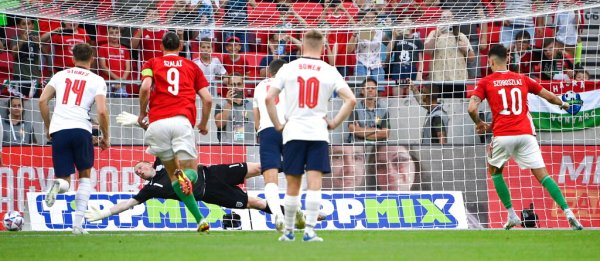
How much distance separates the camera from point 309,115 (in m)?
11.7

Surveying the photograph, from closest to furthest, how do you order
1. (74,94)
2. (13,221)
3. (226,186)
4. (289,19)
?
(74,94) → (226,186) → (13,221) → (289,19)

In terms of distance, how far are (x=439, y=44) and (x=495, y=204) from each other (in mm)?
2815

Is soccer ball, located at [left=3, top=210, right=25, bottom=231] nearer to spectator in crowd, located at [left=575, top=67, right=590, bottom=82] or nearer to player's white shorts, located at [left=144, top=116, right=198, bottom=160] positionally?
player's white shorts, located at [left=144, top=116, right=198, bottom=160]

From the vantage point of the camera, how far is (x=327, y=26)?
1880 cm

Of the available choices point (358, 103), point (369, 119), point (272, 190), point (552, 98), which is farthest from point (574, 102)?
point (272, 190)

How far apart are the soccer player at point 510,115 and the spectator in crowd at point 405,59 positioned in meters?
4.30

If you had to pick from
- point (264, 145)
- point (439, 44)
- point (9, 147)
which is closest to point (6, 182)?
point (9, 147)

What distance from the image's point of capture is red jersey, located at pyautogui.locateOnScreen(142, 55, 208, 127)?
13.8 m

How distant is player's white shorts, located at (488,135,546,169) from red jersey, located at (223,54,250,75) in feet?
18.2

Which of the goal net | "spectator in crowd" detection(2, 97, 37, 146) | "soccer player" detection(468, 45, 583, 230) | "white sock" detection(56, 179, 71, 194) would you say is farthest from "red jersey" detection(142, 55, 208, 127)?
"spectator in crowd" detection(2, 97, 37, 146)

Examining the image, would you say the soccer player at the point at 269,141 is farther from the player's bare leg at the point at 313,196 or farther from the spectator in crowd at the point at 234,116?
the spectator in crowd at the point at 234,116

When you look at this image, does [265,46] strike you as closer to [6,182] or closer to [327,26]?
[327,26]

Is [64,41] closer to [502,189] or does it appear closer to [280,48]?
[280,48]

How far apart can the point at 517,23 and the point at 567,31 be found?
2.89 ft
